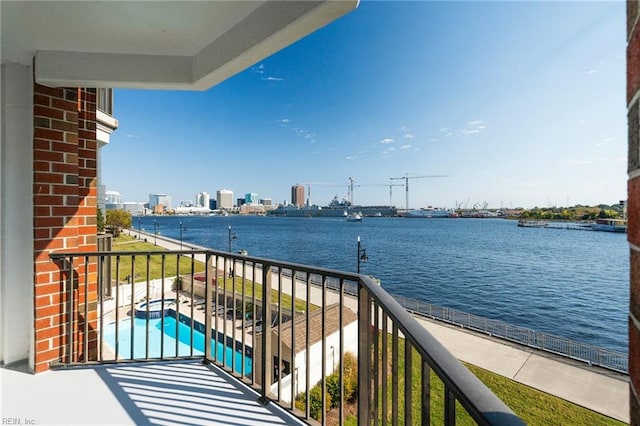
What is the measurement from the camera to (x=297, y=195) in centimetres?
10038

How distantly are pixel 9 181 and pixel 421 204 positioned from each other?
10382cm

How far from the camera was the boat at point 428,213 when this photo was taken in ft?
296

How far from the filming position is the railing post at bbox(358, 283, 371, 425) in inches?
56.2

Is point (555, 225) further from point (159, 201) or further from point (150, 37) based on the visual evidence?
point (159, 201)

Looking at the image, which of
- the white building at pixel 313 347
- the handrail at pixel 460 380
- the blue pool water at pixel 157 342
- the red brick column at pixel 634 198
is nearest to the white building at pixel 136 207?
the blue pool water at pixel 157 342

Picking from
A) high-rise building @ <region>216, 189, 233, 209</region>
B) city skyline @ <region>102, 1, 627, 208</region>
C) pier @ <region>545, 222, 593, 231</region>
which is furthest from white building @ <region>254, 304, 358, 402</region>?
high-rise building @ <region>216, 189, 233, 209</region>

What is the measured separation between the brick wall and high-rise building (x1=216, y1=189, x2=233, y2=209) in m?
103

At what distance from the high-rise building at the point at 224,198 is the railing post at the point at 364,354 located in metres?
105

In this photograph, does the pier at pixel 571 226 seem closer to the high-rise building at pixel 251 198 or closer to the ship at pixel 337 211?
the ship at pixel 337 211

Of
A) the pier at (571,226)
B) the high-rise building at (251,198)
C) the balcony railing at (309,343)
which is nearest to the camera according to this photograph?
the balcony railing at (309,343)

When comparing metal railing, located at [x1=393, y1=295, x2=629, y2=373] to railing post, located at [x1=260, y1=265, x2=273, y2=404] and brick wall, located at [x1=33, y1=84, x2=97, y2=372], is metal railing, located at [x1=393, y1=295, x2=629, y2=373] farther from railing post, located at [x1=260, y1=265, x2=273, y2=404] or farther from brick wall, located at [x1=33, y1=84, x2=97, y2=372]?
brick wall, located at [x1=33, y1=84, x2=97, y2=372]

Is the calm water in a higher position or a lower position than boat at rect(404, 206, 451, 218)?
lower

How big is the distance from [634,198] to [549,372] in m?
11.3

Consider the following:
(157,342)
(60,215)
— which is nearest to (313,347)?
(157,342)
